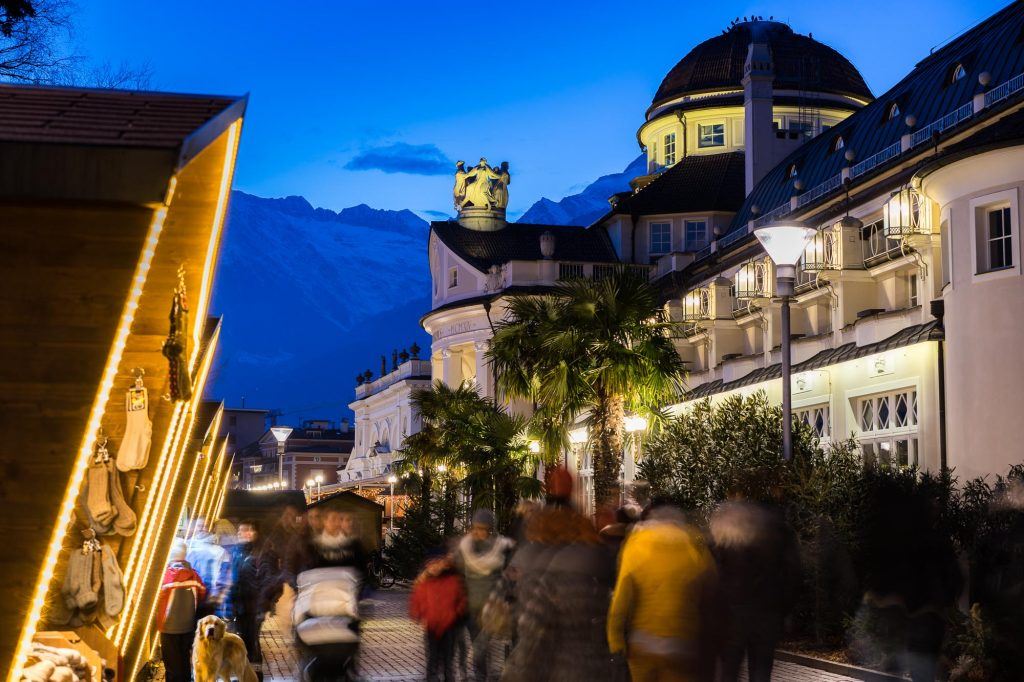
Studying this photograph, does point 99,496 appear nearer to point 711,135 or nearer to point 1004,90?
point 1004,90

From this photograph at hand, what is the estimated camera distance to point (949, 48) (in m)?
43.6

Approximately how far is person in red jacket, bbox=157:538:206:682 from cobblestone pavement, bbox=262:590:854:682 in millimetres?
996

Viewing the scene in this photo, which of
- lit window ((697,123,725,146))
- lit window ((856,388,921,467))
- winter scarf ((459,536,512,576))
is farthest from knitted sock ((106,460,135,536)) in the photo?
lit window ((697,123,725,146))

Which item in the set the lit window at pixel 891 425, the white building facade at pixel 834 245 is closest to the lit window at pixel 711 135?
the white building facade at pixel 834 245

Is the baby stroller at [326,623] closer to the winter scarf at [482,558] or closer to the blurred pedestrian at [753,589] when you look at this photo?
the winter scarf at [482,558]

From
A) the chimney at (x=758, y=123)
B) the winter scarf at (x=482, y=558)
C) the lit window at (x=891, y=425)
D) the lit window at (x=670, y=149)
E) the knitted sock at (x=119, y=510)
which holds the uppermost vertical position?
the lit window at (x=670, y=149)

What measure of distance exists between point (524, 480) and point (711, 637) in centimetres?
3206

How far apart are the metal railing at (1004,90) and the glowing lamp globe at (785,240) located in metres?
14.9

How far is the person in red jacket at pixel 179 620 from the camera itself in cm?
1526

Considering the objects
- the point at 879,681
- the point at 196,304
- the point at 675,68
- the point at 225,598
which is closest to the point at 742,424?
the point at 879,681

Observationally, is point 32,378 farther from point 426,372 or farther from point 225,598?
point 426,372

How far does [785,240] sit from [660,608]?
1033 centimetres

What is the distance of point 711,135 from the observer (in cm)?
7350

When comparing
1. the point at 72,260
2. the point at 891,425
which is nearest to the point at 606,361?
the point at 891,425
